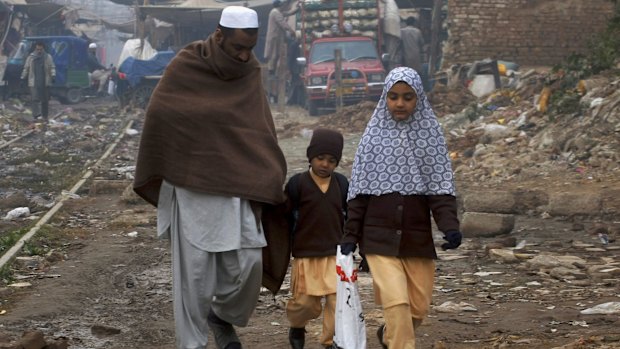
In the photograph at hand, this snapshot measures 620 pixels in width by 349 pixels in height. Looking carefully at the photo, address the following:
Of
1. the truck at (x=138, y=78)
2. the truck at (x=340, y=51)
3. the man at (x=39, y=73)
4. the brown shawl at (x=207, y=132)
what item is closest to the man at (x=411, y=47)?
the truck at (x=340, y=51)

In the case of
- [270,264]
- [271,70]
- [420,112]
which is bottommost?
[271,70]

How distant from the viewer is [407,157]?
510cm

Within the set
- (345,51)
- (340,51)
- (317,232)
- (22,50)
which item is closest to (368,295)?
(317,232)

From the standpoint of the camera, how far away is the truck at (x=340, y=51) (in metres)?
25.3

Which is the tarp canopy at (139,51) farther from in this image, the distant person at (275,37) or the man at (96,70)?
the distant person at (275,37)

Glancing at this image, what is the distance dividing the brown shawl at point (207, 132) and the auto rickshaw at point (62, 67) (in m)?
28.3

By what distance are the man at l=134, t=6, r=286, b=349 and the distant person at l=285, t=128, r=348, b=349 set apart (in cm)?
22

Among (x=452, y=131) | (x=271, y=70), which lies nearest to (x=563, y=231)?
(x=452, y=131)

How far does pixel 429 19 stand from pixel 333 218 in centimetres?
2640

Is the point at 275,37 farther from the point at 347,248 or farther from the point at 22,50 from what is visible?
the point at 347,248

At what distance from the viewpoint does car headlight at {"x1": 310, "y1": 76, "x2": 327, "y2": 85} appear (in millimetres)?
25547

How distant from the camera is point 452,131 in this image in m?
18.5

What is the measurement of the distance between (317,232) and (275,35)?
25524mm

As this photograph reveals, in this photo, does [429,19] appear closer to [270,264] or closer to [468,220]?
[468,220]
